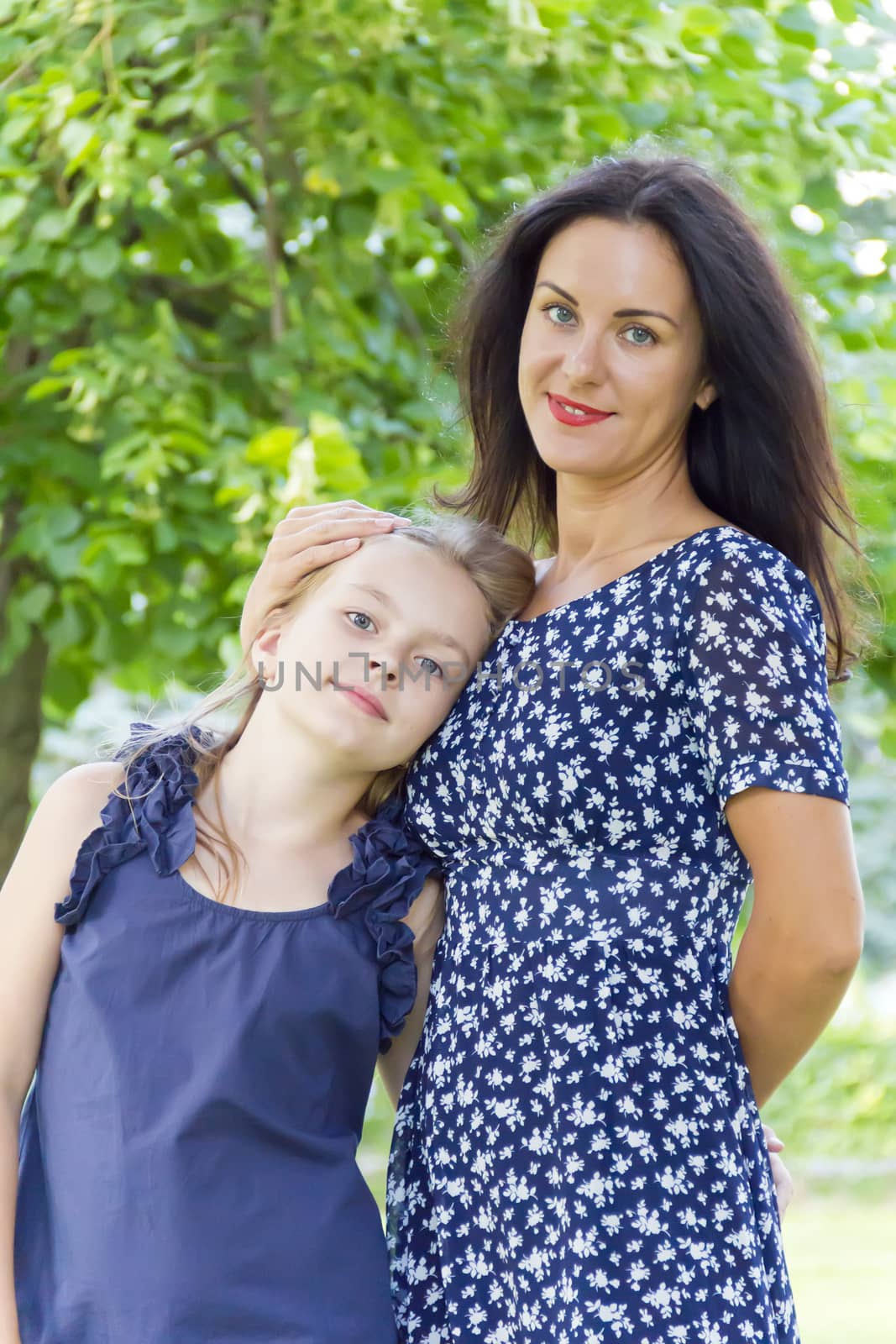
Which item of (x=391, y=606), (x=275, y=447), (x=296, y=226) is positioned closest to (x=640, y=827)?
(x=391, y=606)

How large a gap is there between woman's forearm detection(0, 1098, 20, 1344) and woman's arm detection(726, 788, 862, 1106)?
0.75 m

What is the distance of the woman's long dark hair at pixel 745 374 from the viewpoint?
5.46ft

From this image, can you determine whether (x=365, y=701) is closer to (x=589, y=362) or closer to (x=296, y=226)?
(x=589, y=362)

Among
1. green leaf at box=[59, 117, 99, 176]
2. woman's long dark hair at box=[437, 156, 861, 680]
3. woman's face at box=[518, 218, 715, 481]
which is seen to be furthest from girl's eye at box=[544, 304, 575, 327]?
green leaf at box=[59, 117, 99, 176]

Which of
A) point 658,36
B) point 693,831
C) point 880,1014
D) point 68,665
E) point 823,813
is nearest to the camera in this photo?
point 823,813

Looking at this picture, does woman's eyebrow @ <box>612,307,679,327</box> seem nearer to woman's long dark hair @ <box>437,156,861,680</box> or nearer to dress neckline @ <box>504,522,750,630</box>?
woman's long dark hair @ <box>437,156,861,680</box>

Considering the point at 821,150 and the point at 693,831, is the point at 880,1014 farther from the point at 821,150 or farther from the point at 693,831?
the point at 693,831

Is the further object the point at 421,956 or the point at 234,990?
the point at 421,956

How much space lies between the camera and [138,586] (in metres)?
2.68

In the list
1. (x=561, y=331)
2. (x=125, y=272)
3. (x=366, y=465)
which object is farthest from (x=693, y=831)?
(x=125, y=272)

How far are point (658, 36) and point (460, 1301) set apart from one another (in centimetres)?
191

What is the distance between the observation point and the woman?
56.1 inches

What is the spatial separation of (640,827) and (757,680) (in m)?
0.20

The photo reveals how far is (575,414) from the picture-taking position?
1.71 m
